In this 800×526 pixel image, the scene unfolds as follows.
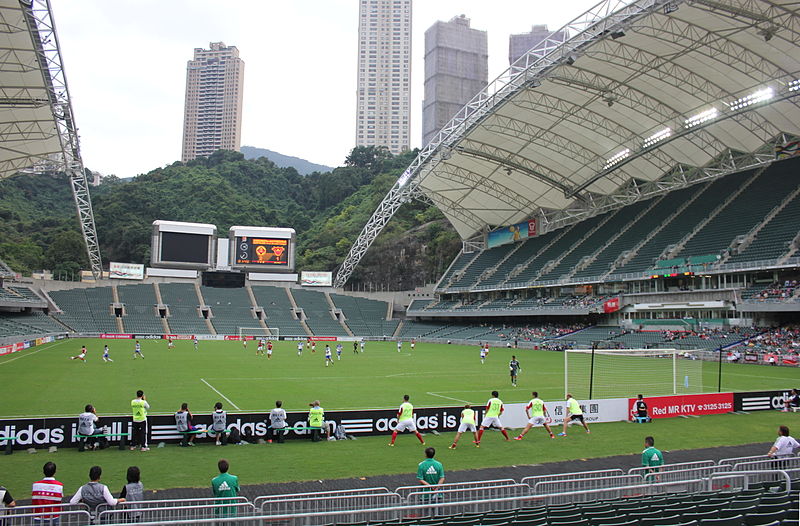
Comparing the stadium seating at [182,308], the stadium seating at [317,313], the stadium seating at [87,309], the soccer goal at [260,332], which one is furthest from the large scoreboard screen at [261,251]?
the stadium seating at [87,309]

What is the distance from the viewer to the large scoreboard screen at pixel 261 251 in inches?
3159

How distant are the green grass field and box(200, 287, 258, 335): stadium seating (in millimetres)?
26512

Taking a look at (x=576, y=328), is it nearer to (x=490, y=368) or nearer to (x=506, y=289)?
(x=506, y=289)

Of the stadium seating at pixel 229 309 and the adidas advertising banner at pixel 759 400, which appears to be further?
the stadium seating at pixel 229 309

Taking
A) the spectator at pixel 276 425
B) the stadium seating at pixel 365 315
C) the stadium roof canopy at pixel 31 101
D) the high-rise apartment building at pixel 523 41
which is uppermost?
the high-rise apartment building at pixel 523 41

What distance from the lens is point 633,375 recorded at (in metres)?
30.7

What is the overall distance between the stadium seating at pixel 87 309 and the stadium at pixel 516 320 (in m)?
0.39

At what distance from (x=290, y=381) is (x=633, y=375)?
57.5 ft

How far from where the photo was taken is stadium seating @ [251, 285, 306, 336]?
2983 inches

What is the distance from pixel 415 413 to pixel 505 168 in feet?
158

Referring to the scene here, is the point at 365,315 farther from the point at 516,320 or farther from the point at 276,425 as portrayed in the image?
the point at 276,425

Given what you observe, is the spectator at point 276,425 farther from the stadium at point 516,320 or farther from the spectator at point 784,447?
the spectator at point 784,447

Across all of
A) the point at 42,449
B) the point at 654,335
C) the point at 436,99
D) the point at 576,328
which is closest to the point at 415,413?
the point at 42,449

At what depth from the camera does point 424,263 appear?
102m
